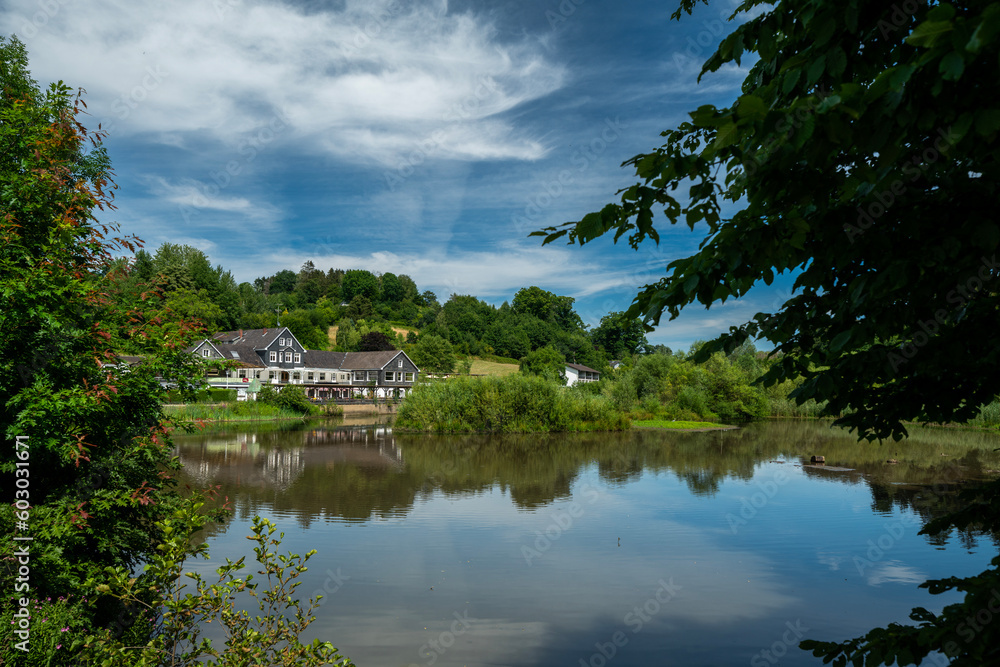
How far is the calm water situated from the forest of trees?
59029mm

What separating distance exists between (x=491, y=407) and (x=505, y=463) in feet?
39.1

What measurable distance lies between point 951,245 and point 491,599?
317 inches

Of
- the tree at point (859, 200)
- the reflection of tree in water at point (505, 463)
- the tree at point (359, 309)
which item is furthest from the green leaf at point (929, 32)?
the tree at point (359, 309)

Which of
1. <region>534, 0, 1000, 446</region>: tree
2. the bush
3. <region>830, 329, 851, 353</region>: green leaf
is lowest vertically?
the bush

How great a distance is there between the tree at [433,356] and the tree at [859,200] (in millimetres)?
76264

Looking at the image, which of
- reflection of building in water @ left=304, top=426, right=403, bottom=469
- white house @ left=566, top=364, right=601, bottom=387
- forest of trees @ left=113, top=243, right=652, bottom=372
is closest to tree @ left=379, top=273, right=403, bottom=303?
forest of trees @ left=113, top=243, right=652, bottom=372

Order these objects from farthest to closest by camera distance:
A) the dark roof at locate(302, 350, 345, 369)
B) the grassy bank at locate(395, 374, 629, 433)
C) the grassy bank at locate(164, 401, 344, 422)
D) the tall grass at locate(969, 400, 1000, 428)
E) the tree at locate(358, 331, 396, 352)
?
the tree at locate(358, 331, 396, 352) < the dark roof at locate(302, 350, 345, 369) < the grassy bank at locate(164, 401, 344, 422) < the tall grass at locate(969, 400, 1000, 428) < the grassy bank at locate(395, 374, 629, 433)

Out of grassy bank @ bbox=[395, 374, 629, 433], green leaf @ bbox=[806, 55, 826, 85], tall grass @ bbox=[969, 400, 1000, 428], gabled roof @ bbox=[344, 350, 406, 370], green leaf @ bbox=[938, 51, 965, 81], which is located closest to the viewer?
green leaf @ bbox=[938, 51, 965, 81]

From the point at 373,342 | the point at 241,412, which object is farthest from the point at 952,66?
the point at 373,342

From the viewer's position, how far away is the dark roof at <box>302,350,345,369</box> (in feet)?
240

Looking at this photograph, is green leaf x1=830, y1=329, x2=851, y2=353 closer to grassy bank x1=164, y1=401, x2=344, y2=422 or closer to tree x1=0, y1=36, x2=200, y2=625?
tree x1=0, y1=36, x2=200, y2=625

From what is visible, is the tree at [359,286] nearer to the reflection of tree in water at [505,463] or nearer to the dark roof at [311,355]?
the dark roof at [311,355]

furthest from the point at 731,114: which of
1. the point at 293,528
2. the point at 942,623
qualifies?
the point at 293,528

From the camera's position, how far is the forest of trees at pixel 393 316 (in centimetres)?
8369
